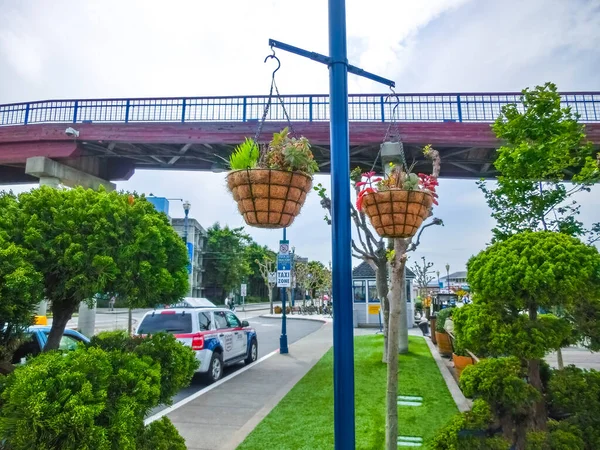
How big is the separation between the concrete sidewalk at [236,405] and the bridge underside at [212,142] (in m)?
5.03

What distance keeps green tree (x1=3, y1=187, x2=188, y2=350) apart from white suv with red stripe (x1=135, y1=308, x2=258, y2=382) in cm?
567

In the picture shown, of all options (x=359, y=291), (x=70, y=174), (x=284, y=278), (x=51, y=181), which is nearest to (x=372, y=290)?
(x=359, y=291)

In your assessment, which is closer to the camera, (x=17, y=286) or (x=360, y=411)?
(x=17, y=286)

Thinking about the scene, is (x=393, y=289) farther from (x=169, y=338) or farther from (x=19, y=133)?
(x=19, y=133)

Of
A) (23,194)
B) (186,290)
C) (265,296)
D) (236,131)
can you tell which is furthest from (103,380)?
(265,296)

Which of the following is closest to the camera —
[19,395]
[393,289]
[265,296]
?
[19,395]

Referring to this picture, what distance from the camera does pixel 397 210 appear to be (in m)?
2.67

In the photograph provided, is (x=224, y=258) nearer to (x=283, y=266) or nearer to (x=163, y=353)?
(x=283, y=266)

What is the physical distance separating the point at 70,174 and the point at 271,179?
1023 centimetres

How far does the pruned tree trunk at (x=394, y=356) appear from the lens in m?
3.85

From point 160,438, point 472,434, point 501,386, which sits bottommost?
point 472,434

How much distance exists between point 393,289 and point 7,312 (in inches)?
139

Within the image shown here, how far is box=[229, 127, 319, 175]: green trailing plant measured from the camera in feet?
8.01

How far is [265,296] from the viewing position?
84000 mm
